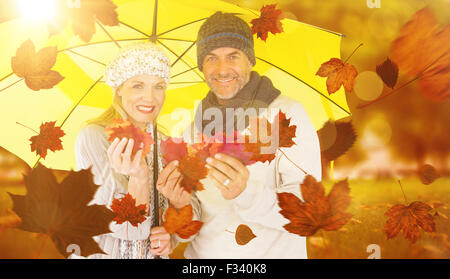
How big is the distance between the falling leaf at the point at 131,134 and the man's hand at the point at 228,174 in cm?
31

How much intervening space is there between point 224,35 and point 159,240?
3.45ft

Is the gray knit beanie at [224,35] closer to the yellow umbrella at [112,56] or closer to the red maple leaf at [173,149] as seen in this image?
the yellow umbrella at [112,56]

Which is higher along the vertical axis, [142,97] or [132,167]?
[142,97]

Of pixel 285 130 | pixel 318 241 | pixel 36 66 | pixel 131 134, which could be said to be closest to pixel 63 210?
pixel 131 134

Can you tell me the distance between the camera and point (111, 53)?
185 centimetres

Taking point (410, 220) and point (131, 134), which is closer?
point (131, 134)

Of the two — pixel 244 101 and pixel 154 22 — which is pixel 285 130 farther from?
pixel 154 22

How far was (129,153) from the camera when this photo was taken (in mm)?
1827

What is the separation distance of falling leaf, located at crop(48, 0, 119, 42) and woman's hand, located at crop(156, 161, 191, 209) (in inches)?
30.0

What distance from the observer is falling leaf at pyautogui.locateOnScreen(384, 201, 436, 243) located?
6.41ft

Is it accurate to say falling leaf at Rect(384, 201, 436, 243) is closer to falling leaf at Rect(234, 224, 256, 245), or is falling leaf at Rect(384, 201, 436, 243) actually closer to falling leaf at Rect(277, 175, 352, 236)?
falling leaf at Rect(277, 175, 352, 236)

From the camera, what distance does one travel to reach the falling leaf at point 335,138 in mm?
1895

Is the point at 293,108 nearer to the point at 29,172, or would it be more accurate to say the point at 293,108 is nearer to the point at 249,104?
the point at 249,104

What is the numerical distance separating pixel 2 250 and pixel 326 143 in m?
1.71
